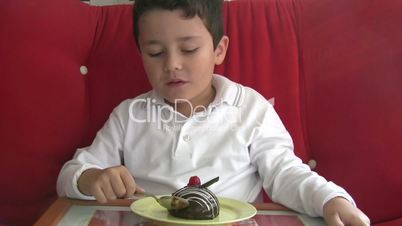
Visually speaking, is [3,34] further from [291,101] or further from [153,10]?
[291,101]

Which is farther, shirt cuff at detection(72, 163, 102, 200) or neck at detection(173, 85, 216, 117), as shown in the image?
neck at detection(173, 85, 216, 117)

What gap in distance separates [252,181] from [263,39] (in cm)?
31

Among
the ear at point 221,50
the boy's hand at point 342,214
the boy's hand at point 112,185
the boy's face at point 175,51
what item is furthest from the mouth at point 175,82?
the boy's hand at point 342,214

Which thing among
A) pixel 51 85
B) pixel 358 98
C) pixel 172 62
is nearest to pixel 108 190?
pixel 172 62

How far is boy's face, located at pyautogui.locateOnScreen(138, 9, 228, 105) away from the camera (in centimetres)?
98

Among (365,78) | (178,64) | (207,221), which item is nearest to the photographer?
(207,221)

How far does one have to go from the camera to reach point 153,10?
3.27ft

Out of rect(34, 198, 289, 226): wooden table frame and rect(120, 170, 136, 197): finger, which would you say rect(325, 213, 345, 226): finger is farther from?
rect(120, 170, 136, 197): finger

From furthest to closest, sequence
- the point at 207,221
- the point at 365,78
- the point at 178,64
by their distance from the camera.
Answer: the point at 365,78, the point at 178,64, the point at 207,221

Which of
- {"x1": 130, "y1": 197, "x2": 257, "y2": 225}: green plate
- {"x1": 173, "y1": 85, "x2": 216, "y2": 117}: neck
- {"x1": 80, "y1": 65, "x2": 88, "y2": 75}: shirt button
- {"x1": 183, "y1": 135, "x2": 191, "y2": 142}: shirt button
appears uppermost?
{"x1": 80, "y1": 65, "x2": 88, "y2": 75}: shirt button

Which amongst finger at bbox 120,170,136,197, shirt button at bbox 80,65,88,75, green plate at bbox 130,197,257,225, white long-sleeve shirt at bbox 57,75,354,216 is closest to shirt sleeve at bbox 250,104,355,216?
white long-sleeve shirt at bbox 57,75,354,216

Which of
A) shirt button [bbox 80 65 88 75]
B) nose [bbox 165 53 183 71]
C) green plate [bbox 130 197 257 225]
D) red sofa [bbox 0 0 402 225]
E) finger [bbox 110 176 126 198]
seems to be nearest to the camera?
green plate [bbox 130 197 257 225]

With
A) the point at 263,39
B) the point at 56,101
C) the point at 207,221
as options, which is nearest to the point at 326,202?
the point at 207,221

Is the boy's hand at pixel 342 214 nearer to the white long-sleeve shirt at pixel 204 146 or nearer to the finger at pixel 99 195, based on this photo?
the white long-sleeve shirt at pixel 204 146
